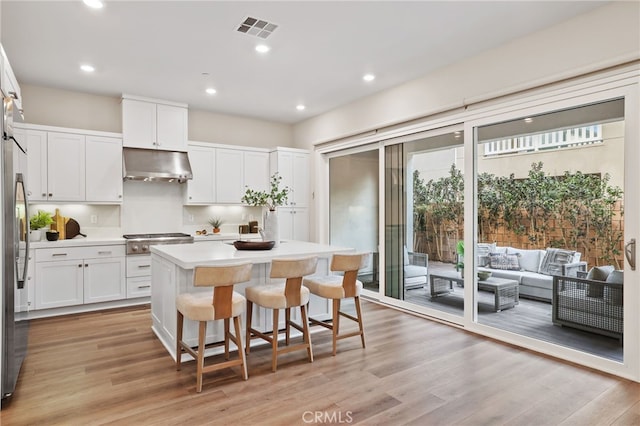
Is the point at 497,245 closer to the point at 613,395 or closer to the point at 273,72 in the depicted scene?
the point at 613,395

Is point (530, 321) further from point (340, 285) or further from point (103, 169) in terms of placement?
point (103, 169)

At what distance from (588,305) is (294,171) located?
4514 mm

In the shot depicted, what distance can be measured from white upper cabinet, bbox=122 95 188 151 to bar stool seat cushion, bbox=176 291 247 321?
3.20 metres

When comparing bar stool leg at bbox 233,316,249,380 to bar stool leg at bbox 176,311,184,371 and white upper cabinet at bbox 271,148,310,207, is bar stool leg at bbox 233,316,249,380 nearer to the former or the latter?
bar stool leg at bbox 176,311,184,371

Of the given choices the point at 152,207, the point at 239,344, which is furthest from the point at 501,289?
the point at 152,207

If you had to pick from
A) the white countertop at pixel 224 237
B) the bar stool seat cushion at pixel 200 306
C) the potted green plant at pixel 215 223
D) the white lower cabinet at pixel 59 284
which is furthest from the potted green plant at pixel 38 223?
the bar stool seat cushion at pixel 200 306

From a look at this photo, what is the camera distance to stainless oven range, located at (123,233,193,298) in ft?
16.6

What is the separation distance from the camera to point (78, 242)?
470 cm

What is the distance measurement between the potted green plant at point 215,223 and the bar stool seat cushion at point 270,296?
9.86 ft

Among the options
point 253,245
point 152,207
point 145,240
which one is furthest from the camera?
point 152,207

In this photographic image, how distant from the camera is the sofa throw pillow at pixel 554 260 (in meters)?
3.42

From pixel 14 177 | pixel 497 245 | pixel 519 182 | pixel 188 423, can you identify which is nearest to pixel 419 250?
pixel 497 245

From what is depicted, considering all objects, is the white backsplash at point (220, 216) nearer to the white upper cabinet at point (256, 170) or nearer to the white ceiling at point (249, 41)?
the white upper cabinet at point (256, 170)

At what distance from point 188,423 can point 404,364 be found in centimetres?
173
